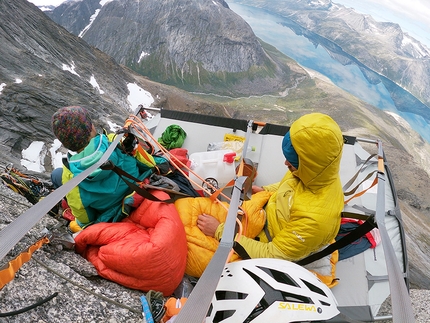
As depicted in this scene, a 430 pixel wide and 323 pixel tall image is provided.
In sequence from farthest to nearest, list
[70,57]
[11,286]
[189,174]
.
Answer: [70,57] → [189,174] → [11,286]

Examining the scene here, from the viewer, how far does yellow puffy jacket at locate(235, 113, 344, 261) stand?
129 inches

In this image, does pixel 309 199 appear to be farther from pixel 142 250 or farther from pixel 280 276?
pixel 142 250

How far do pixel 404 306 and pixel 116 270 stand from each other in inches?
113

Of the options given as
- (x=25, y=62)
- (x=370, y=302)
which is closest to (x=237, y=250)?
(x=370, y=302)

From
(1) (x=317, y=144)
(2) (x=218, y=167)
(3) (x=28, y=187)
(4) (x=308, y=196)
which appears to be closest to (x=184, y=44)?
(3) (x=28, y=187)

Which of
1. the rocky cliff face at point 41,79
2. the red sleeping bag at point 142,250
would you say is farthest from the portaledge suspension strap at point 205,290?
the rocky cliff face at point 41,79

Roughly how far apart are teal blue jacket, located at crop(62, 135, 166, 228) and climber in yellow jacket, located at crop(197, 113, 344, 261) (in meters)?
1.50

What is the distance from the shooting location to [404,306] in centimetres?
207

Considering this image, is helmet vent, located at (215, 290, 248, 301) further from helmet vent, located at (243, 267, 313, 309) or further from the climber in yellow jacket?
the climber in yellow jacket

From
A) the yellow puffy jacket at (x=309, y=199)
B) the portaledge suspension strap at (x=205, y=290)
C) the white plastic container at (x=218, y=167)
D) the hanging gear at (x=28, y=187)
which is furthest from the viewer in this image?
the white plastic container at (x=218, y=167)

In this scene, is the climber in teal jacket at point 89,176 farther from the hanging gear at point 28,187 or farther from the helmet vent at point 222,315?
the helmet vent at point 222,315

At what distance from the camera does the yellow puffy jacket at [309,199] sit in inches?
129

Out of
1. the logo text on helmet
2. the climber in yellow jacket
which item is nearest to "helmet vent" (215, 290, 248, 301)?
the logo text on helmet

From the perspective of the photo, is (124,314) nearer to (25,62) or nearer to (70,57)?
(25,62)
